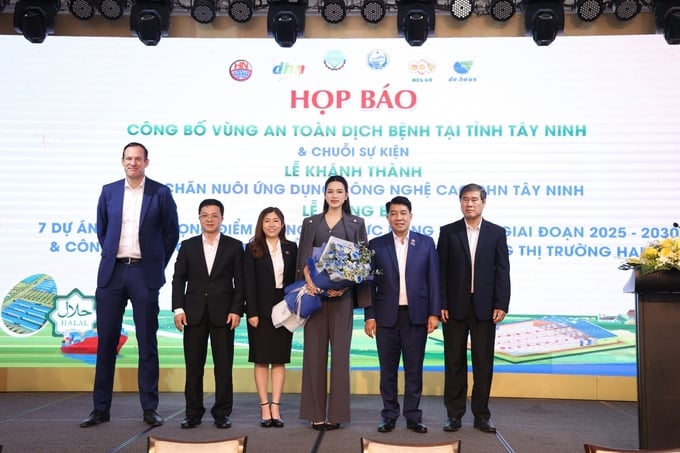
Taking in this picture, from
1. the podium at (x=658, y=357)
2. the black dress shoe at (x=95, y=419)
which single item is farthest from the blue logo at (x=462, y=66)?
the black dress shoe at (x=95, y=419)

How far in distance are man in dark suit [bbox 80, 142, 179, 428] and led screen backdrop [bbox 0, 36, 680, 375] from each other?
1.35 metres

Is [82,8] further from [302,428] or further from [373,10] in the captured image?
[302,428]

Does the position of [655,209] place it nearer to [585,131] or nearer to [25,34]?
[585,131]

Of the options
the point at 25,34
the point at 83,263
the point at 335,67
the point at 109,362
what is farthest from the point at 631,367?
the point at 25,34

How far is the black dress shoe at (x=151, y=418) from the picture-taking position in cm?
416

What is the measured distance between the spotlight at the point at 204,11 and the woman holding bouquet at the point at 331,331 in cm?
224

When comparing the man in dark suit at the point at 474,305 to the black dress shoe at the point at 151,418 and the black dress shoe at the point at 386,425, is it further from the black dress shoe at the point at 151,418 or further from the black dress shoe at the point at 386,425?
the black dress shoe at the point at 151,418

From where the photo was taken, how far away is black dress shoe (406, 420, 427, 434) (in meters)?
4.04

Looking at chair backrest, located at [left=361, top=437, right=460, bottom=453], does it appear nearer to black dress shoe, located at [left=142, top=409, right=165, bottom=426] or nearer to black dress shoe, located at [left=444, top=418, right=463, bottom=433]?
black dress shoe, located at [left=444, top=418, right=463, bottom=433]

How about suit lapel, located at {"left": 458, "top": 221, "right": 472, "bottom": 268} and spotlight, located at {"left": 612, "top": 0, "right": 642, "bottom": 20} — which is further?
spotlight, located at {"left": 612, "top": 0, "right": 642, "bottom": 20}

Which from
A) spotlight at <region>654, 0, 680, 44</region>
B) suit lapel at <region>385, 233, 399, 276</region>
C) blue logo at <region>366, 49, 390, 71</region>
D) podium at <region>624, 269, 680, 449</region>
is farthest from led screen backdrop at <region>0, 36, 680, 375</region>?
podium at <region>624, 269, 680, 449</region>

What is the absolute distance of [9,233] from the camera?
5.65 m

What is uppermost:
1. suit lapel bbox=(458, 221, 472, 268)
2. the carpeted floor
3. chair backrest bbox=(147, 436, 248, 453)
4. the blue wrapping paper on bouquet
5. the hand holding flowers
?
suit lapel bbox=(458, 221, 472, 268)

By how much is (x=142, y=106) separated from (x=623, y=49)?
4.01m
